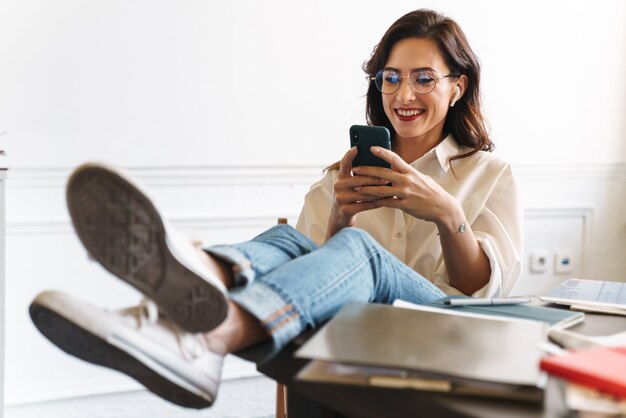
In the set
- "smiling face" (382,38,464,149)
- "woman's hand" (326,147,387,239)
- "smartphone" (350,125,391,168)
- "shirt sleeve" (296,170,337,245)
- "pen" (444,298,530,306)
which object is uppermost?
"smiling face" (382,38,464,149)

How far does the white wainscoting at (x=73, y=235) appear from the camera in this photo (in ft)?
7.09

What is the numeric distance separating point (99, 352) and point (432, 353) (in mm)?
409

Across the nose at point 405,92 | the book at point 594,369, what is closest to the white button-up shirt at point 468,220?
the nose at point 405,92

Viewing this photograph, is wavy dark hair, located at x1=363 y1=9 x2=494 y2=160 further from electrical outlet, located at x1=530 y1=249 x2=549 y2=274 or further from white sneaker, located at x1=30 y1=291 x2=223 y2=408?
electrical outlet, located at x1=530 y1=249 x2=549 y2=274

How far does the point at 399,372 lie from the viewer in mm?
847

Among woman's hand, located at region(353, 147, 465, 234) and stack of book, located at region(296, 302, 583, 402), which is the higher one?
woman's hand, located at region(353, 147, 465, 234)

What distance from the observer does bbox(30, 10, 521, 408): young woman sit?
95 centimetres

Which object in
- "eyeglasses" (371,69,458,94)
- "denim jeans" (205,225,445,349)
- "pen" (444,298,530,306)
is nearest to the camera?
"denim jeans" (205,225,445,349)

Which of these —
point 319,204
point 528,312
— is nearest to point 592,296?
point 528,312

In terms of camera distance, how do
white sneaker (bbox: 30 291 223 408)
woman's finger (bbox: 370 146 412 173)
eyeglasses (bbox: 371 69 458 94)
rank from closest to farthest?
white sneaker (bbox: 30 291 223 408)
woman's finger (bbox: 370 146 412 173)
eyeglasses (bbox: 371 69 458 94)

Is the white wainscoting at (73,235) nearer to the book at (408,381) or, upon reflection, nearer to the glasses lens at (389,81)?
the glasses lens at (389,81)

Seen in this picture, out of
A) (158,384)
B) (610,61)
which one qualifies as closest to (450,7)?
(610,61)

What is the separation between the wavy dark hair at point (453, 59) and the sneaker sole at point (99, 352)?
993 mm

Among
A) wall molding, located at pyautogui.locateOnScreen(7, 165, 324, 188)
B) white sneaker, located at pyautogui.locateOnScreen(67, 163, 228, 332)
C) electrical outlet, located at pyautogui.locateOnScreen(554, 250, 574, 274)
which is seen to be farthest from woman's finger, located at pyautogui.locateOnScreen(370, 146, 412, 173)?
electrical outlet, located at pyautogui.locateOnScreen(554, 250, 574, 274)
